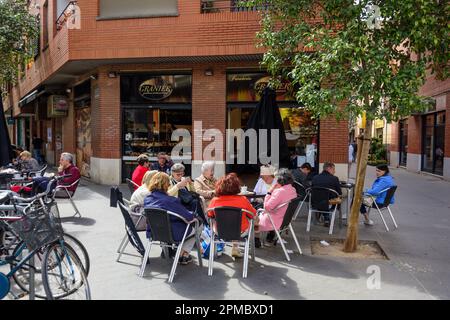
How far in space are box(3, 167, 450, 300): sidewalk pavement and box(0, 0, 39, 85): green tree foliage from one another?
10.6 m

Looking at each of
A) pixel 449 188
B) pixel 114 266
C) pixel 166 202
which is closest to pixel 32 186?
pixel 114 266

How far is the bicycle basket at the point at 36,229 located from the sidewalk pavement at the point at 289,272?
2.91 ft

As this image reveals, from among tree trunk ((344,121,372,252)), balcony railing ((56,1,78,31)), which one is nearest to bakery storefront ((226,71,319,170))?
balcony railing ((56,1,78,31))

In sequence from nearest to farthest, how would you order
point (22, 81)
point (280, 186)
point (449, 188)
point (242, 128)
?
point (280, 186), point (242, 128), point (449, 188), point (22, 81)

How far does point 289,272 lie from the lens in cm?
526

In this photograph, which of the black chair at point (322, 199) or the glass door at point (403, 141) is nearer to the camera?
the black chair at point (322, 199)

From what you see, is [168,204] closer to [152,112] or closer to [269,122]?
[269,122]

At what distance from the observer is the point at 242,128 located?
12.5 m

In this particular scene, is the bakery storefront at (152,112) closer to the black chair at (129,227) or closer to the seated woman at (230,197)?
the black chair at (129,227)

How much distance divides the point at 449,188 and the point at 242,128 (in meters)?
7.75

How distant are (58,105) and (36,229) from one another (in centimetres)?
1467

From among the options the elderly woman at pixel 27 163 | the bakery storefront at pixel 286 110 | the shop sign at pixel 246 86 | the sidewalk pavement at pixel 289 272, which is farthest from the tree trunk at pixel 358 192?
the elderly woman at pixel 27 163

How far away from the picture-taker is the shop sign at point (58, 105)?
17.2 meters
